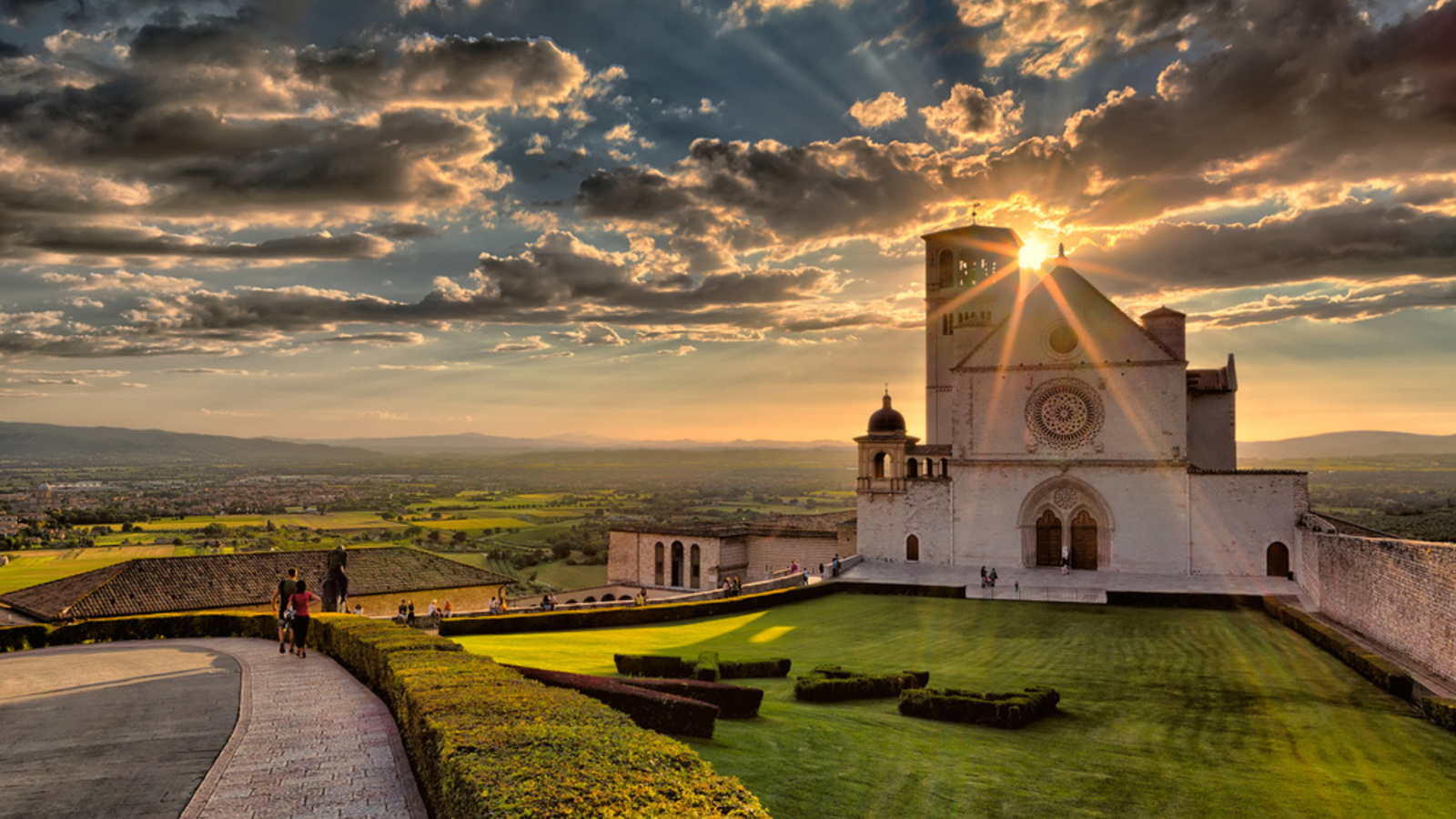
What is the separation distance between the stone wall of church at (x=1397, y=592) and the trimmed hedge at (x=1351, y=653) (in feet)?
2.86

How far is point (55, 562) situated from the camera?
61.9m

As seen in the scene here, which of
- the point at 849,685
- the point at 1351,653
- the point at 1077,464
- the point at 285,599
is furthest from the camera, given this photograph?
the point at 1077,464

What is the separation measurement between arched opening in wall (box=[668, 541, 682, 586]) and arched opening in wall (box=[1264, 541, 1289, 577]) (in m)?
28.9

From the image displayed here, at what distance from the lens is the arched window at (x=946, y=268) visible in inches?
2079

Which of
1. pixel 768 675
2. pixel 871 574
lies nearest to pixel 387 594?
pixel 871 574

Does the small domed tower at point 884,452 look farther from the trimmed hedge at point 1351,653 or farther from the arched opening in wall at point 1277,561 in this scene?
the trimmed hedge at point 1351,653

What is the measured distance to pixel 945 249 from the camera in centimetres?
5306

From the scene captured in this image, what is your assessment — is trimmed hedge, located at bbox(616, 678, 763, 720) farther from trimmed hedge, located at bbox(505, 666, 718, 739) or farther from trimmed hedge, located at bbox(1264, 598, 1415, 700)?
trimmed hedge, located at bbox(1264, 598, 1415, 700)

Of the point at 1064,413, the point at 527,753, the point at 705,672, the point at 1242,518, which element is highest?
the point at 1064,413

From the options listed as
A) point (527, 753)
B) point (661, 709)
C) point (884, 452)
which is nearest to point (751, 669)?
point (661, 709)

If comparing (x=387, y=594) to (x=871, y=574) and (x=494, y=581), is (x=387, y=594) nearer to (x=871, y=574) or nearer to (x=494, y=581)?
(x=494, y=581)

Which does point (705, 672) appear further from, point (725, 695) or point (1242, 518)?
point (1242, 518)

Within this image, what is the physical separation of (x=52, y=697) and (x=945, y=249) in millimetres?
48613

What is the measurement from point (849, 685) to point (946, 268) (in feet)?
136
